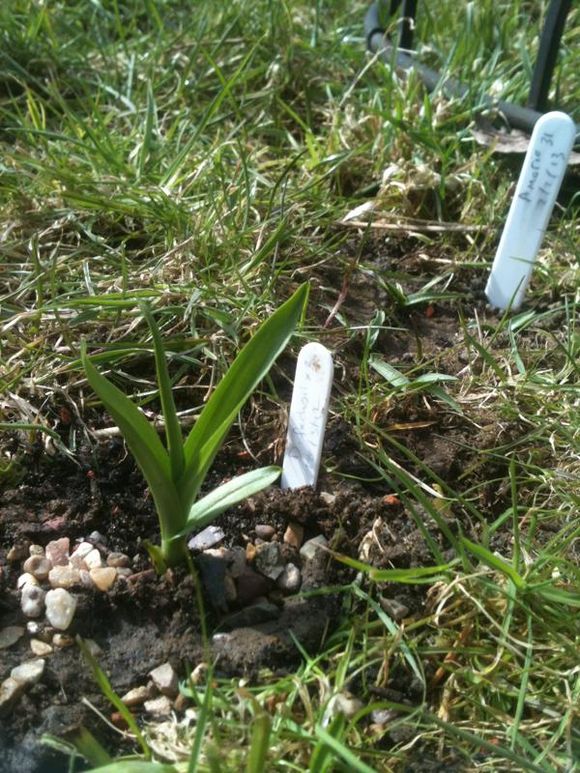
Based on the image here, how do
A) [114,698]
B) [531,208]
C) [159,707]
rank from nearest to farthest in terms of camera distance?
[114,698] < [159,707] < [531,208]

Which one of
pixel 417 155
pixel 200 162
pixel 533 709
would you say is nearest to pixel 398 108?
pixel 417 155

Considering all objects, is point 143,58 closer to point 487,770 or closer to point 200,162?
point 200,162

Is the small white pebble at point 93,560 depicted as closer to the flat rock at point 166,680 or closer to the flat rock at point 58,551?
the flat rock at point 58,551

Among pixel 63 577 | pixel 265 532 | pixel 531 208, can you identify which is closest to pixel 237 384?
pixel 265 532

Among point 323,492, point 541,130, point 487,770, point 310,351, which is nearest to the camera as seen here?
point 487,770

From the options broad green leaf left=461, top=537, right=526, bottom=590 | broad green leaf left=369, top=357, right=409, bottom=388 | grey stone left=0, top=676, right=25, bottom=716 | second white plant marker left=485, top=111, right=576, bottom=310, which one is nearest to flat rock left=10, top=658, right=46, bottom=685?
grey stone left=0, top=676, right=25, bottom=716

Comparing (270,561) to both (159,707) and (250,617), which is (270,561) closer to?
(250,617)
